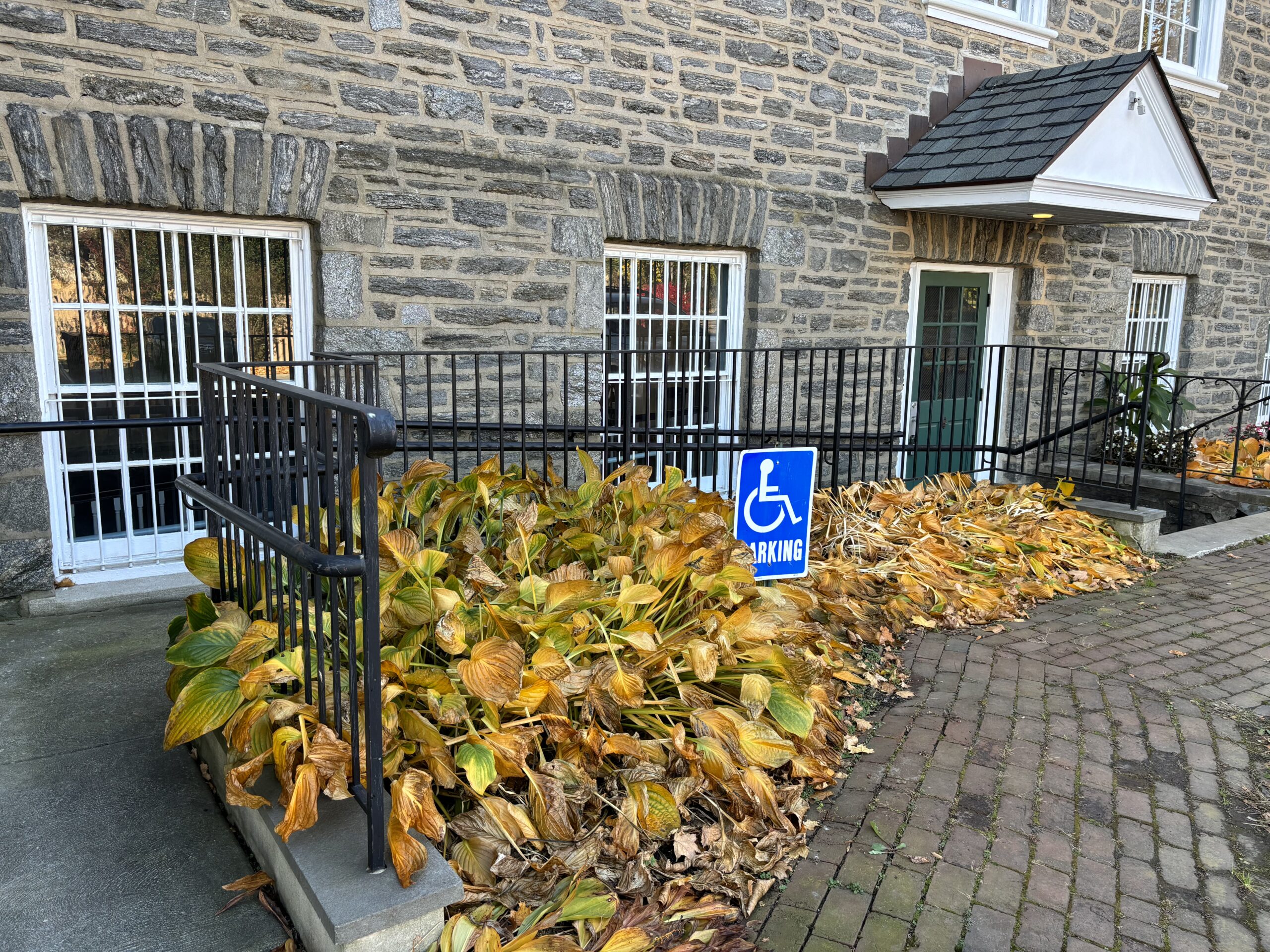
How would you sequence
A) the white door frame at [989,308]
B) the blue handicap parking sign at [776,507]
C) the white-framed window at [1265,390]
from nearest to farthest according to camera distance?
the blue handicap parking sign at [776,507] → the white door frame at [989,308] → the white-framed window at [1265,390]

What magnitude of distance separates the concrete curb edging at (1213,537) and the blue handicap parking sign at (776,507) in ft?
11.6

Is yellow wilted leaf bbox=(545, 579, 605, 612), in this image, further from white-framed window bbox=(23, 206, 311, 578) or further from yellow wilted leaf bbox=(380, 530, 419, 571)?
white-framed window bbox=(23, 206, 311, 578)

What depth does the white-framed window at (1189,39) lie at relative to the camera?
9328 mm

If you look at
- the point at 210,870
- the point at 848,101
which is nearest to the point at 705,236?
the point at 848,101

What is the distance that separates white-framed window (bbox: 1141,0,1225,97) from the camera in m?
9.33

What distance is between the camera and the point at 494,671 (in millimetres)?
2471

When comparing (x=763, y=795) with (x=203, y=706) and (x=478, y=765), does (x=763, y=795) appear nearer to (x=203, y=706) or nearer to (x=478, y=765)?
(x=478, y=765)

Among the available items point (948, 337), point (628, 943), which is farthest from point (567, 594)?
point (948, 337)

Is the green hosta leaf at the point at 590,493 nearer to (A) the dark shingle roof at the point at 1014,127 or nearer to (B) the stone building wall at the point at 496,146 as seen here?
(B) the stone building wall at the point at 496,146

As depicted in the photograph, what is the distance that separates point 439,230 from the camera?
527 centimetres

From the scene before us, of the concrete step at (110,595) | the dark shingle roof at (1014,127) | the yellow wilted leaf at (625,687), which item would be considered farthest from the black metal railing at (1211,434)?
the concrete step at (110,595)

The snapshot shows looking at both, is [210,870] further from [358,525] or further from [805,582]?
[805,582]

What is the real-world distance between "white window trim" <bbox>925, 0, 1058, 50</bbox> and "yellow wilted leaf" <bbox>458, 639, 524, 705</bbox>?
269 inches

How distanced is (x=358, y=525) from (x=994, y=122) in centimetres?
620
